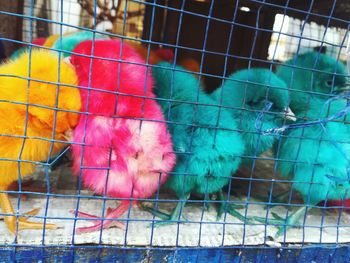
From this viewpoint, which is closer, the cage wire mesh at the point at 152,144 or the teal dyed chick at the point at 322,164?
the cage wire mesh at the point at 152,144

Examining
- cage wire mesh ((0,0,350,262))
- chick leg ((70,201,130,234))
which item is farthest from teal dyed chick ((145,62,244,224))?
chick leg ((70,201,130,234))

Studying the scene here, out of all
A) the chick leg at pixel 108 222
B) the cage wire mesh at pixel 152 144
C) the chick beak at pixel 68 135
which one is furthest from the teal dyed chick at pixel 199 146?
the chick beak at pixel 68 135

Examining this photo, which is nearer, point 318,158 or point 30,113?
point 30,113

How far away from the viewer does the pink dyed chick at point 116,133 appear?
1.03 meters

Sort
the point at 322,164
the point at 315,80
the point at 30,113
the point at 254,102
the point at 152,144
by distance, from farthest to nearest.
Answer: the point at 315,80 → the point at 254,102 → the point at 322,164 → the point at 152,144 → the point at 30,113

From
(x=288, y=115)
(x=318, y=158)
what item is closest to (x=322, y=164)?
(x=318, y=158)

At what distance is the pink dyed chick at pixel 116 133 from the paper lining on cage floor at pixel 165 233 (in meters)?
0.06

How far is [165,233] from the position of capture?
3.68 ft

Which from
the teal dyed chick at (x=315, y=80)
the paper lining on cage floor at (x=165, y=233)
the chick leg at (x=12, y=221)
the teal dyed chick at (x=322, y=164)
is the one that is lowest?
the paper lining on cage floor at (x=165, y=233)

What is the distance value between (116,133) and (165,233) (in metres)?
0.38

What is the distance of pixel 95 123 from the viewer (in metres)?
1.03

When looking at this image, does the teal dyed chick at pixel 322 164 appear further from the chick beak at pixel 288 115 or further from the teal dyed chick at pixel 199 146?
the teal dyed chick at pixel 199 146

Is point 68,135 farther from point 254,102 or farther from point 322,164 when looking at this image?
point 322,164

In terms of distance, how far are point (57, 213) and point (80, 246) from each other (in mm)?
247
